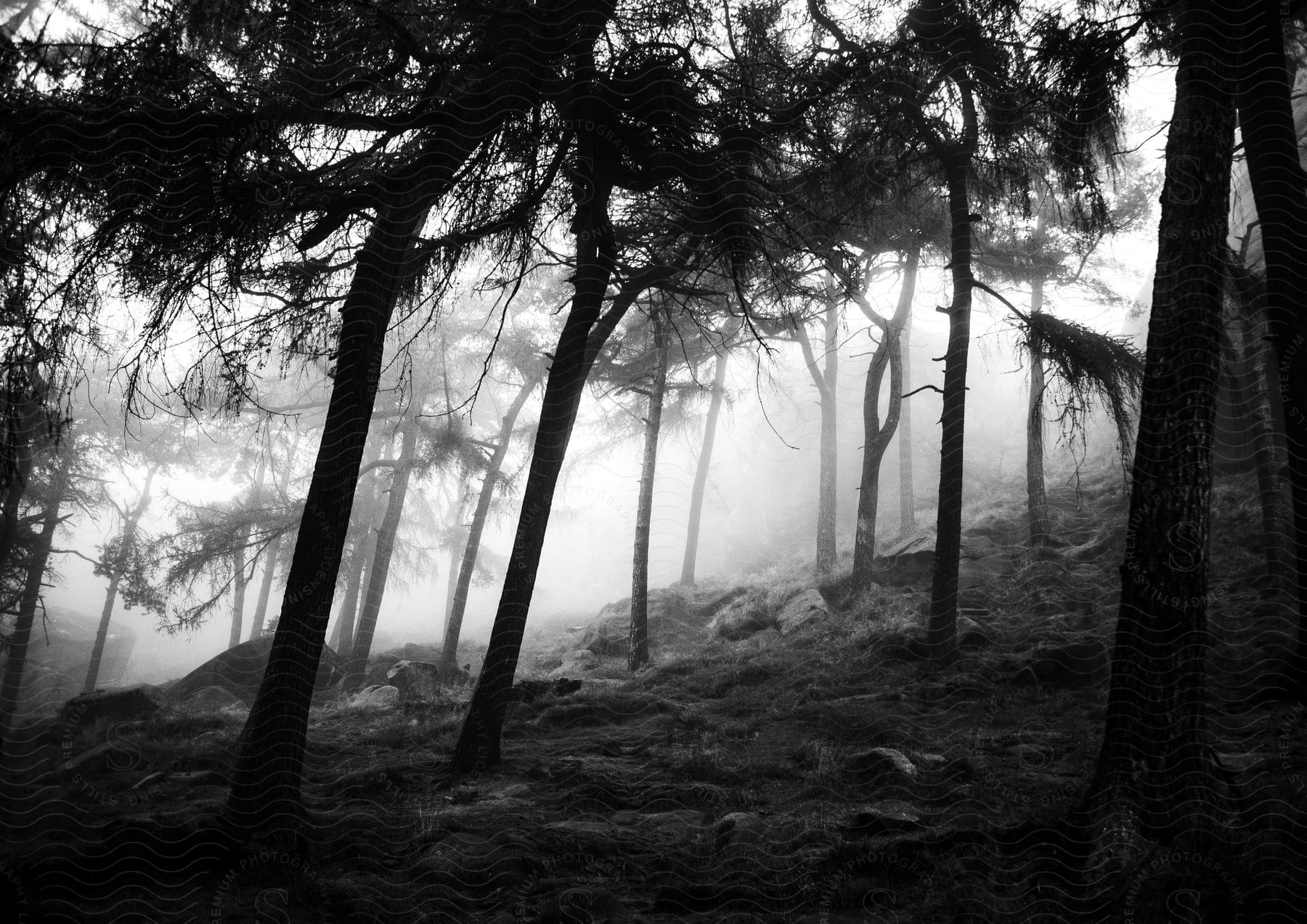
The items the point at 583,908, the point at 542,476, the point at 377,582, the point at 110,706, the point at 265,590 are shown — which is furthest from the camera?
the point at 265,590

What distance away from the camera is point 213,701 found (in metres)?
12.2

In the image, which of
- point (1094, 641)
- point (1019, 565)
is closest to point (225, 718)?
point (1094, 641)

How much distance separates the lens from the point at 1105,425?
838 inches

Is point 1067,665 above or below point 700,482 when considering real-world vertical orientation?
below

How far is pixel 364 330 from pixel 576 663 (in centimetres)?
963

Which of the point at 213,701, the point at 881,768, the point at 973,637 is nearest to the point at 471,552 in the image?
the point at 213,701

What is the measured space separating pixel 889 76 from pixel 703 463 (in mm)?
13810

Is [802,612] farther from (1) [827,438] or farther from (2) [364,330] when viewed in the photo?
(2) [364,330]

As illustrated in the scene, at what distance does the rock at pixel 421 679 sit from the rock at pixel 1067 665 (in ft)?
29.6

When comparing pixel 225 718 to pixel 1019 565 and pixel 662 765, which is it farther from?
pixel 1019 565

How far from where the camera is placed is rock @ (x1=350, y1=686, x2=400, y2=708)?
10.5m

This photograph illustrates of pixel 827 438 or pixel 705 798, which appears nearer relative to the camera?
pixel 705 798

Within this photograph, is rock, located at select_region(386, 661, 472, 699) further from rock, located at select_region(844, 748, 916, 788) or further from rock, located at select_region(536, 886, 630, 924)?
rock, located at select_region(536, 886, 630, 924)

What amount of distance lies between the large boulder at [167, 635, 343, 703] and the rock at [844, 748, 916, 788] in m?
11.7
